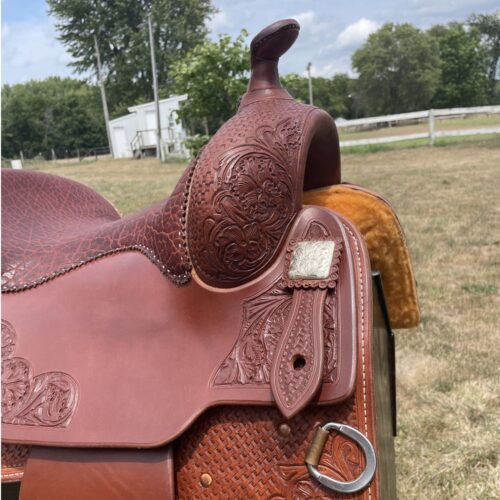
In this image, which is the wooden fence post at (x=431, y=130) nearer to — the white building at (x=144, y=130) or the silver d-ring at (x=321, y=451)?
the white building at (x=144, y=130)

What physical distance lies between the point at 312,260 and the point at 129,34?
25158mm

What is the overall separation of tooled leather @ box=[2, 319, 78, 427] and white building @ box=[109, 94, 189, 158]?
55.9 ft

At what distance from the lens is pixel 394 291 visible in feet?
2.83

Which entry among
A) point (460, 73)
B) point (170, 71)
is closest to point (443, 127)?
point (170, 71)

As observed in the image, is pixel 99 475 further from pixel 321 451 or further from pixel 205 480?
pixel 321 451

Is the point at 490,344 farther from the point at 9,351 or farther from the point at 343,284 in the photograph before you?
the point at 9,351

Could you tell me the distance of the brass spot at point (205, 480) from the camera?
0.60 metres

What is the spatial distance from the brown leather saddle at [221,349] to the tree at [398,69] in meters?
33.2

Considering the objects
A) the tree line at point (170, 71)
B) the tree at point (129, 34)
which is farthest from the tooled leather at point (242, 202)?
the tree at point (129, 34)

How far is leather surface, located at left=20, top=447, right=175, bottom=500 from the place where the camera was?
60cm

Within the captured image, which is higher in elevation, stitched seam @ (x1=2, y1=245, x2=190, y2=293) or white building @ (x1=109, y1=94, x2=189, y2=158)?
white building @ (x1=109, y1=94, x2=189, y2=158)

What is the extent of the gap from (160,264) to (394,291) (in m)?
0.40

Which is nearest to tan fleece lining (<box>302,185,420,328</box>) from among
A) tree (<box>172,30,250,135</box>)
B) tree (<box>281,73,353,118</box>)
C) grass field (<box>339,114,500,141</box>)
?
tree (<box>172,30,250,135</box>)

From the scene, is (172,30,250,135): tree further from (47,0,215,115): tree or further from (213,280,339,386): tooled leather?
(47,0,215,115): tree
